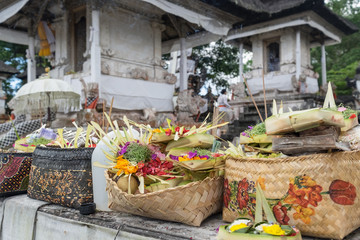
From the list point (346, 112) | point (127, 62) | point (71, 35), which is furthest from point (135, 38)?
point (346, 112)

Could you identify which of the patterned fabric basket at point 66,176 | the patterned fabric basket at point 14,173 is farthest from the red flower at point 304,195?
the patterned fabric basket at point 14,173

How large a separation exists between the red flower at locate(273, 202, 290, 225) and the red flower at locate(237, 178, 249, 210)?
17cm

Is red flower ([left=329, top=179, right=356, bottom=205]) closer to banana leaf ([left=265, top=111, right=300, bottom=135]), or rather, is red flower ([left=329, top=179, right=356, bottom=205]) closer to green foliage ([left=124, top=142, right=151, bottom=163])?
banana leaf ([left=265, top=111, right=300, bottom=135])

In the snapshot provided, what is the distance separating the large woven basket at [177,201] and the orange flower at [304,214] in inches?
20.3

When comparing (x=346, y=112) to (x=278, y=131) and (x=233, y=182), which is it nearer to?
(x=278, y=131)

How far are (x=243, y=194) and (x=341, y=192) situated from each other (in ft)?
1.58

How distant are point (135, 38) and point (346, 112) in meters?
10.2

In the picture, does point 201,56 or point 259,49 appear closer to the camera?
point 259,49

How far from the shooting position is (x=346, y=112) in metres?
2.05

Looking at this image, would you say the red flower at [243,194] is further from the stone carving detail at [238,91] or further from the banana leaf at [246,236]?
the stone carving detail at [238,91]

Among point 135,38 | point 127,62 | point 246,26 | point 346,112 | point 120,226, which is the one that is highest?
point 246,26

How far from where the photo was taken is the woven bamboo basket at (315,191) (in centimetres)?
155

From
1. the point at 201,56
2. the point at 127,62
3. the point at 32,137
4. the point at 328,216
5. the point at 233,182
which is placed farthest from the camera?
the point at 201,56

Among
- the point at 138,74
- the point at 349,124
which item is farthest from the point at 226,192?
the point at 138,74
